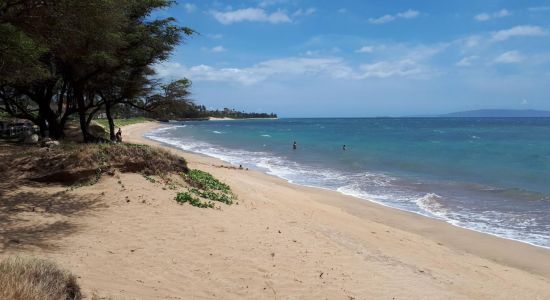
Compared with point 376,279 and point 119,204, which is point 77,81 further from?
point 376,279

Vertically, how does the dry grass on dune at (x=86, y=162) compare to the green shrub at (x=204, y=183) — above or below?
above

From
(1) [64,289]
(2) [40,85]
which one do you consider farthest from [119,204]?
(2) [40,85]

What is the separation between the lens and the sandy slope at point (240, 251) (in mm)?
6117

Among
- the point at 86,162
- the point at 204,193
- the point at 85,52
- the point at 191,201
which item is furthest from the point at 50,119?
the point at 191,201

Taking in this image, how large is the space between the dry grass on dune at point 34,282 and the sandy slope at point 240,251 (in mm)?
1120

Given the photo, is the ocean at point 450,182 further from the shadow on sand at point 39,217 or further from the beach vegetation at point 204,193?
the shadow on sand at point 39,217

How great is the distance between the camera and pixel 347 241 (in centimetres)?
952

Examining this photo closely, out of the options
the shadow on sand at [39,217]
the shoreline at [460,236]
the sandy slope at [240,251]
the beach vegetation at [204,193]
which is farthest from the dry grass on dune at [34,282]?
the shoreline at [460,236]

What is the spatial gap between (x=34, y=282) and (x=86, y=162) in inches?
301

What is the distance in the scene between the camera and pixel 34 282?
359 cm

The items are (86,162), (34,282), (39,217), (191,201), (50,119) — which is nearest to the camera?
(34,282)

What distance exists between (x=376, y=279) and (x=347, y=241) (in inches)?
92.3

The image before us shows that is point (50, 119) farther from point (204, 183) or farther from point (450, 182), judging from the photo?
point (450, 182)

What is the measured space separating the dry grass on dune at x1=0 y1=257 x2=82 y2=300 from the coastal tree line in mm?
7139
